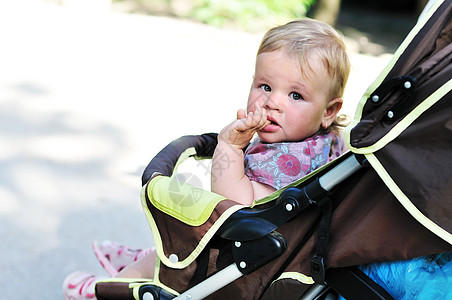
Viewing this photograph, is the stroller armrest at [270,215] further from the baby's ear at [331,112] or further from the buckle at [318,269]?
the baby's ear at [331,112]

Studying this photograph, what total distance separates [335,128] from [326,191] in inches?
26.4

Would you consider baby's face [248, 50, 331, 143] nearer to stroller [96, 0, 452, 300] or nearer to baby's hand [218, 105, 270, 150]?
baby's hand [218, 105, 270, 150]

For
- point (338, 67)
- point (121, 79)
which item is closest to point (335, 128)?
point (338, 67)

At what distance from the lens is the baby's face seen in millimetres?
1890

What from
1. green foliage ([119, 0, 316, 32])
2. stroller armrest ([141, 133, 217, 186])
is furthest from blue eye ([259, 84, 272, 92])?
green foliage ([119, 0, 316, 32])

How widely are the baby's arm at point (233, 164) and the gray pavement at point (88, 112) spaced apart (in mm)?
1033

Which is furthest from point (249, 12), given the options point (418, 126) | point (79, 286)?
point (418, 126)

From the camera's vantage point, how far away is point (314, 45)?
1.89 meters

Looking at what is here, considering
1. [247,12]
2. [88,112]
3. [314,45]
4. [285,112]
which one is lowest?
[247,12]

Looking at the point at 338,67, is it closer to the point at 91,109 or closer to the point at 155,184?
the point at 155,184

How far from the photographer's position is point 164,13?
7.86m

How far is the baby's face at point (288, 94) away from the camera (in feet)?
6.20

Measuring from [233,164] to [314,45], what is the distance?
1.37ft

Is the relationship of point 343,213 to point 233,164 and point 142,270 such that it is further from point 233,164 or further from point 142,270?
point 142,270
